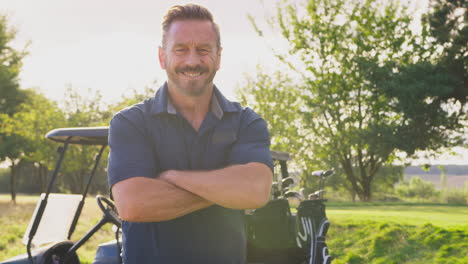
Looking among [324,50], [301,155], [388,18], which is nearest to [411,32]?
[388,18]

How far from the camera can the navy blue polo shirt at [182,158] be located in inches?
83.1

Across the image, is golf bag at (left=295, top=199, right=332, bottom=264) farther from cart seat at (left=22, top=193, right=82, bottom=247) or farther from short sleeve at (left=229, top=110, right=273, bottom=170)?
short sleeve at (left=229, top=110, right=273, bottom=170)

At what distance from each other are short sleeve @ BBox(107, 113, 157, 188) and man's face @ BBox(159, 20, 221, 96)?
261 mm

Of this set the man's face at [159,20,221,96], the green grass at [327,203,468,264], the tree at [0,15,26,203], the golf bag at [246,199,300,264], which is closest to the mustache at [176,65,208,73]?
the man's face at [159,20,221,96]

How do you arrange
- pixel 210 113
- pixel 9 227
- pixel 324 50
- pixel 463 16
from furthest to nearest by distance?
pixel 324 50 < pixel 463 16 < pixel 9 227 < pixel 210 113

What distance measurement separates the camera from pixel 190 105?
2.35m

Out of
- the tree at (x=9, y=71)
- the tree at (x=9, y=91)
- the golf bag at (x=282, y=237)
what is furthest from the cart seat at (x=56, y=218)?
the tree at (x=9, y=71)

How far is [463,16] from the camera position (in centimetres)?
1852

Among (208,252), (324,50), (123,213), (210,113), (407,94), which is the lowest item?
(208,252)

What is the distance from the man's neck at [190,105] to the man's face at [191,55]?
1.2 inches

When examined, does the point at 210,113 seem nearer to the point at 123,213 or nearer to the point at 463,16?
the point at 123,213

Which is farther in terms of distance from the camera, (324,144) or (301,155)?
(301,155)

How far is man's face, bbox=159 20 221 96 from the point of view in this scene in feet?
7.45

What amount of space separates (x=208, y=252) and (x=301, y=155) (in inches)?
1336
